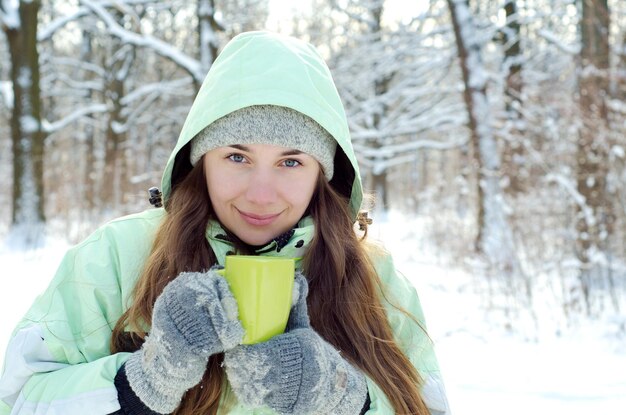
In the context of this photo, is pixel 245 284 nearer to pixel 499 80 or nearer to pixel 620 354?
pixel 620 354

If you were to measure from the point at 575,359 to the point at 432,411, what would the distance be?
2507 mm

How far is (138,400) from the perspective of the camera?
121 centimetres

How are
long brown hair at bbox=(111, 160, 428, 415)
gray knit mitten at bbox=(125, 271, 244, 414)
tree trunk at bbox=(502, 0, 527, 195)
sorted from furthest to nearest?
tree trunk at bbox=(502, 0, 527, 195) < long brown hair at bbox=(111, 160, 428, 415) < gray knit mitten at bbox=(125, 271, 244, 414)

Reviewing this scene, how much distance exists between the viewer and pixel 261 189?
4.57 ft

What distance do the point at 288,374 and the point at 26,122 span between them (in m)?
8.51

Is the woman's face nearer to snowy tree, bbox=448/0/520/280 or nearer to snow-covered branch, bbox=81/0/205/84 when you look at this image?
snowy tree, bbox=448/0/520/280

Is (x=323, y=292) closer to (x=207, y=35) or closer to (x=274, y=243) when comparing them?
(x=274, y=243)

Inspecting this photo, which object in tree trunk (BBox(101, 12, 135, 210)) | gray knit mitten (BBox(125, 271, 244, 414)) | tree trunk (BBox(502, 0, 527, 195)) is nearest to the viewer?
gray knit mitten (BBox(125, 271, 244, 414))

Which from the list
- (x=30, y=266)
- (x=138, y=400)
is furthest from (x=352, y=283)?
(x=30, y=266)

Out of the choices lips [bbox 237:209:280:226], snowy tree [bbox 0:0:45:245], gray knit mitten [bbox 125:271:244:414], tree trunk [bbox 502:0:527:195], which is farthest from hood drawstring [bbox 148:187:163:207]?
snowy tree [bbox 0:0:45:245]

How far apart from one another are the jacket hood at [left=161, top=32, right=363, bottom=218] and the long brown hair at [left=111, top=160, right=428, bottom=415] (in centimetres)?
12

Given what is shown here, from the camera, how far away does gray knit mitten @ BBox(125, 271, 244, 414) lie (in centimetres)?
113

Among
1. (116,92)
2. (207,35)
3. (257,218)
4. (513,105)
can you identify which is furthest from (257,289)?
(116,92)

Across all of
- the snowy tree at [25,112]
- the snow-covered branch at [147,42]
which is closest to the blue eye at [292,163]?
the snow-covered branch at [147,42]
